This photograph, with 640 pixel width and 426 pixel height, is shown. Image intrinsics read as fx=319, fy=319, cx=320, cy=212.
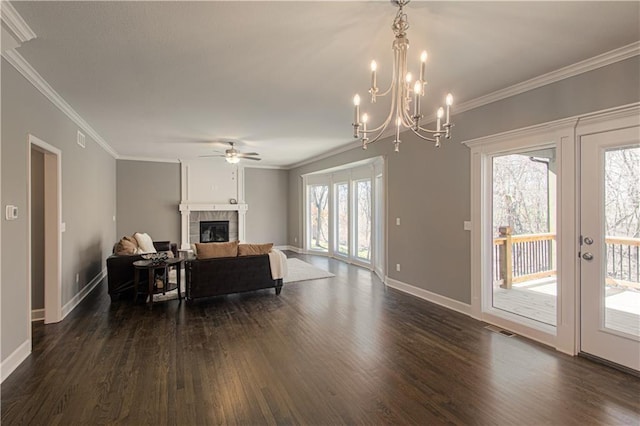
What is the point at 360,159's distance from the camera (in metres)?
6.40

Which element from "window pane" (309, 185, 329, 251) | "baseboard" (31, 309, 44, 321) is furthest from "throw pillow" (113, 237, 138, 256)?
"window pane" (309, 185, 329, 251)

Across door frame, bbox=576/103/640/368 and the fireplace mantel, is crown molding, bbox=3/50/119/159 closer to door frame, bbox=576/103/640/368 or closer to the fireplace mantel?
the fireplace mantel

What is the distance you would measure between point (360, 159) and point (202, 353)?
458 cm

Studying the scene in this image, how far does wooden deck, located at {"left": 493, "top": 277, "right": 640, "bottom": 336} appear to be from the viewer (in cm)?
273

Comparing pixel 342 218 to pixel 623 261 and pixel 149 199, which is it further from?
pixel 623 261

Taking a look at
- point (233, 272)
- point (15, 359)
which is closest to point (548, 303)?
point (233, 272)

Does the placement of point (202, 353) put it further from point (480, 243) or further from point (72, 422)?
point (480, 243)

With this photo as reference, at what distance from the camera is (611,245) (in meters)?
2.82

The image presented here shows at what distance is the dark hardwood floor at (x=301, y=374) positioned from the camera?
6.95ft

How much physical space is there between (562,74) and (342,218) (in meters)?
5.76

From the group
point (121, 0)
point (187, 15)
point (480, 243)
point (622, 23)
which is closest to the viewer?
point (121, 0)

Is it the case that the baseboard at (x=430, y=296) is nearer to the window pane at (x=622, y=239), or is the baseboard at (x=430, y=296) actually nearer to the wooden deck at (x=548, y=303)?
the wooden deck at (x=548, y=303)

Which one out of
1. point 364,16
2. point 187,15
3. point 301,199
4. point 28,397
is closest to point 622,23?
point 364,16

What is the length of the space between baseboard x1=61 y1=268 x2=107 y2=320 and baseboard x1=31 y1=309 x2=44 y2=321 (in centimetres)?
21
